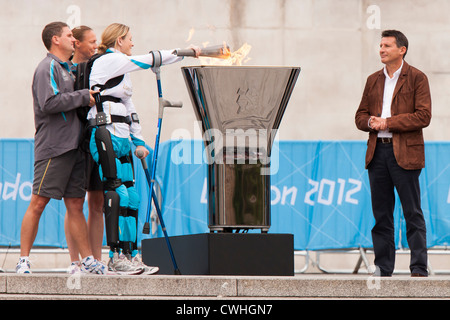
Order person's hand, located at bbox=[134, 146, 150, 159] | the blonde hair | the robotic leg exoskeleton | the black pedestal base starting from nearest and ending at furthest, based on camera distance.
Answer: the black pedestal base < the robotic leg exoskeleton < person's hand, located at bbox=[134, 146, 150, 159] < the blonde hair

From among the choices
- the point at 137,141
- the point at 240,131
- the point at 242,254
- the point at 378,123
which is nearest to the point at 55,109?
the point at 137,141

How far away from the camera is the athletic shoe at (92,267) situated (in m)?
5.62

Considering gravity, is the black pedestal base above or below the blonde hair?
below

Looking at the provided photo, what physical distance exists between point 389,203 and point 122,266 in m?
2.13

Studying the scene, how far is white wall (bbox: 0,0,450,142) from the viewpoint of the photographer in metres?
12.0

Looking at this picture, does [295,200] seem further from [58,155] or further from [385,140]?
[58,155]

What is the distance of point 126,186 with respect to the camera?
18.8 feet

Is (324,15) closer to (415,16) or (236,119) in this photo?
(415,16)

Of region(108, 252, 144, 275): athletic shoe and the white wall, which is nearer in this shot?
region(108, 252, 144, 275): athletic shoe

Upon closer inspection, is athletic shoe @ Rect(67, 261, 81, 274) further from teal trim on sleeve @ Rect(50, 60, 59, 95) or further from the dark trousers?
the dark trousers

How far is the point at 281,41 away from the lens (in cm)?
1219

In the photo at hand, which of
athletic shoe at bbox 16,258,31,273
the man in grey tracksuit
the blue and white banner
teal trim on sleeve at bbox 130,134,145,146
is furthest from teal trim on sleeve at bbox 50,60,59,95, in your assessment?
the blue and white banner

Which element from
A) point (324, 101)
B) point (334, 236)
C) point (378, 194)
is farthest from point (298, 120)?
point (378, 194)

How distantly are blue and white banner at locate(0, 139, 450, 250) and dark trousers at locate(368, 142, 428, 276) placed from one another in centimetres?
289
